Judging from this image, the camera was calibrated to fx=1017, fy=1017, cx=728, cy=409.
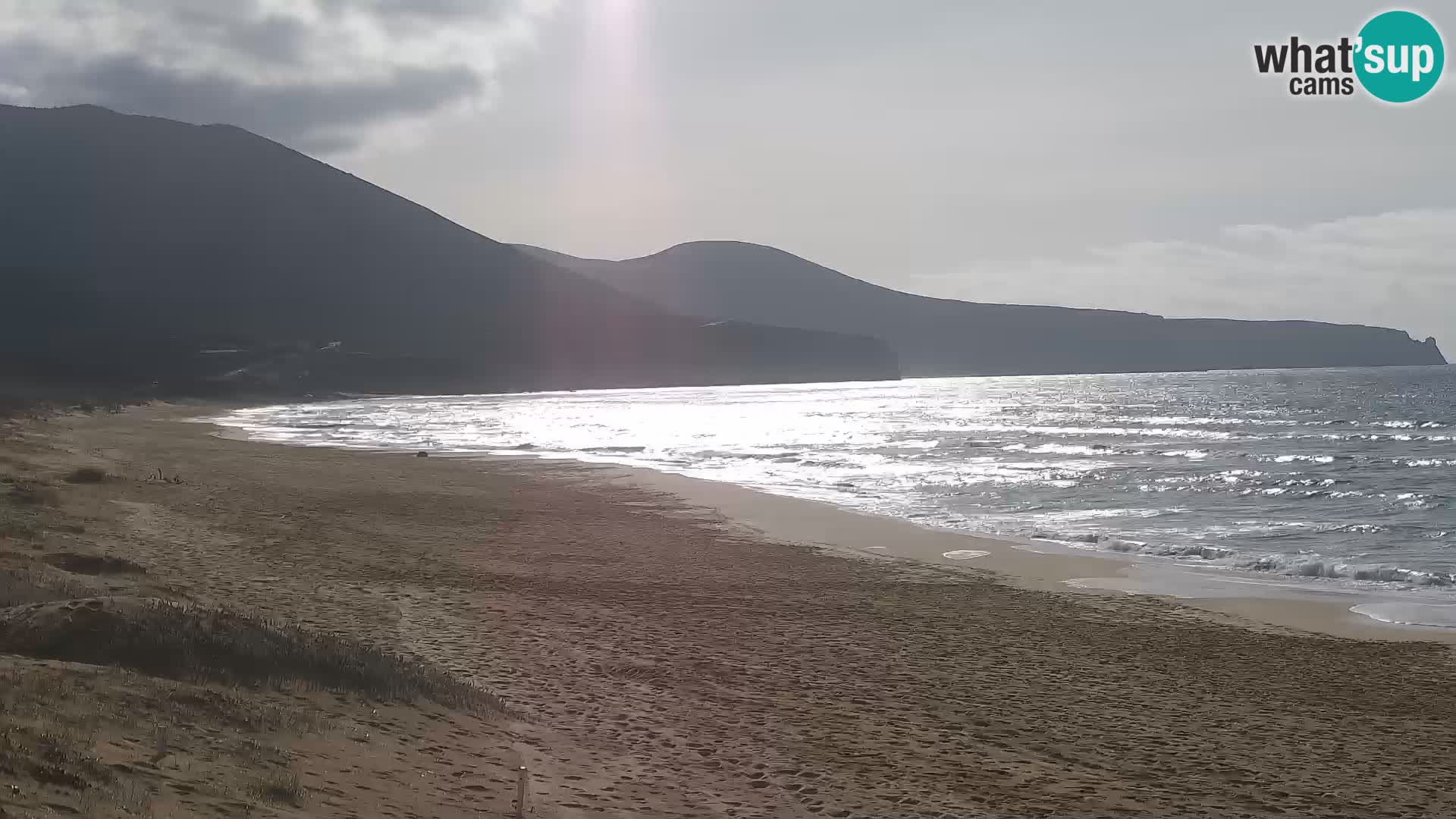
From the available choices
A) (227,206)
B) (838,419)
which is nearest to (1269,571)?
(838,419)

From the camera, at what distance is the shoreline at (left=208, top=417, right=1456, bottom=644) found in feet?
48.0

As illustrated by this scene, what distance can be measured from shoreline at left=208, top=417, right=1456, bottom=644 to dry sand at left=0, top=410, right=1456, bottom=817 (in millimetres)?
239

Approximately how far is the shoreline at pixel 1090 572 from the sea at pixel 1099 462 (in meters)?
0.72

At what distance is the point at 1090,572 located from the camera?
18297 millimetres

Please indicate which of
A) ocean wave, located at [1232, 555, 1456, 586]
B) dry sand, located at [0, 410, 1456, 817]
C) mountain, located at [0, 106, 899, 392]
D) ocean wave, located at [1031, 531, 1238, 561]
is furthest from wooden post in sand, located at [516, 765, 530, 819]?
mountain, located at [0, 106, 899, 392]

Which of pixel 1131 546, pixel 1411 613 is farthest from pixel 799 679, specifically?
pixel 1131 546

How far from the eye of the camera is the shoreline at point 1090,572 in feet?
48.0

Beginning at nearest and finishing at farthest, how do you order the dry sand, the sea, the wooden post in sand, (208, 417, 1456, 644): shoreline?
the wooden post in sand → the dry sand → (208, 417, 1456, 644): shoreline → the sea

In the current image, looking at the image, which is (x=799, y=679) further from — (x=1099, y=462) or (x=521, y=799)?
(x=1099, y=462)

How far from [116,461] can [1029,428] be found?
159 feet

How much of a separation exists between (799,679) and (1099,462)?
32146mm

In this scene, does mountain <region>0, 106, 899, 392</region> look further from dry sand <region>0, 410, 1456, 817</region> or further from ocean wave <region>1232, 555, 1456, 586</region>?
ocean wave <region>1232, 555, 1456, 586</region>

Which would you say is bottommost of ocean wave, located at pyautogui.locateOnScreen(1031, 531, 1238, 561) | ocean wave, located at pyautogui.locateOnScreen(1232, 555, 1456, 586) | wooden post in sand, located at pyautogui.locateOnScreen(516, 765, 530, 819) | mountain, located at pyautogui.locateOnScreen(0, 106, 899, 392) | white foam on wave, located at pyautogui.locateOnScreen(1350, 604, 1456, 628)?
white foam on wave, located at pyautogui.locateOnScreen(1350, 604, 1456, 628)

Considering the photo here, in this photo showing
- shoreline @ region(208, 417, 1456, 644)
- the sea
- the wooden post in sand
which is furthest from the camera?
the sea
